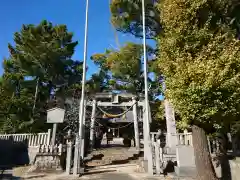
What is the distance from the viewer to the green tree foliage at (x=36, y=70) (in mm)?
16219

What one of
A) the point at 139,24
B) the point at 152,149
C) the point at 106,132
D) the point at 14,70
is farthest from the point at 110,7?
the point at 106,132

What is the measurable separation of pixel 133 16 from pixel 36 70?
9.86m

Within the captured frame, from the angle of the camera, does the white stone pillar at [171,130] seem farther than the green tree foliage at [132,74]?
No

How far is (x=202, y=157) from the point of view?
586 centimetres

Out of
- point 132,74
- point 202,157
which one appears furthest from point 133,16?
point 202,157

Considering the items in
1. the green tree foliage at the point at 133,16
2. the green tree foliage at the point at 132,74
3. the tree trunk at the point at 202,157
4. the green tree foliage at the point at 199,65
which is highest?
the green tree foliage at the point at 133,16

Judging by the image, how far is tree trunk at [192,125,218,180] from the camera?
5742mm

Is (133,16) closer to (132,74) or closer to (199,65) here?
(132,74)

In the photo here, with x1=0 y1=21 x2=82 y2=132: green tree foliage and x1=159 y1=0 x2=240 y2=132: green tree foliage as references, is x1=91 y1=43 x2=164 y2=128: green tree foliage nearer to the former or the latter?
x1=0 y1=21 x2=82 y2=132: green tree foliage

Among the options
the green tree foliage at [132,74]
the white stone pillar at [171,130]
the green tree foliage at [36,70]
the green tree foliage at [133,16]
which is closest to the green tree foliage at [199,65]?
the white stone pillar at [171,130]

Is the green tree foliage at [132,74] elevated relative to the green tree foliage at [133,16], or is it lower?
lower

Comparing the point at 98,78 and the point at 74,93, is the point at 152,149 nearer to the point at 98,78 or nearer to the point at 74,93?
the point at 74,93

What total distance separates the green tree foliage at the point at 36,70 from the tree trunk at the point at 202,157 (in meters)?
13.6

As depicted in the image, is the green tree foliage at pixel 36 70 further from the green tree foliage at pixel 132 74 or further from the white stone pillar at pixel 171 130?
the white stone pillar at pixel 171 130
